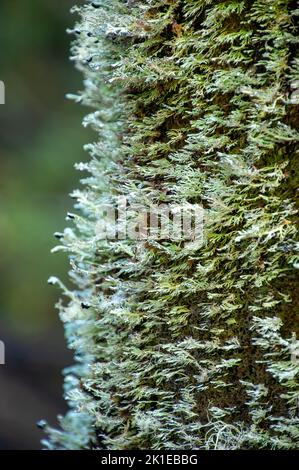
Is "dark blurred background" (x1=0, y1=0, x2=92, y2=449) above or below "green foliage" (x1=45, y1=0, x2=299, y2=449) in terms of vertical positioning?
above

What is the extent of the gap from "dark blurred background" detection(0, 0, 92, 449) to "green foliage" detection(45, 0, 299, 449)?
2941 millimetres

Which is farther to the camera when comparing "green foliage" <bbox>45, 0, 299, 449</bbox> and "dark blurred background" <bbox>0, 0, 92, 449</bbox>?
"dark blurred background" <bbox>0, 0, 92, 449</bbox>

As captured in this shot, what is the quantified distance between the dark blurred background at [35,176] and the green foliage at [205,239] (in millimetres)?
2941

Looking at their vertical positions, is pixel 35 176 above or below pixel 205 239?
above

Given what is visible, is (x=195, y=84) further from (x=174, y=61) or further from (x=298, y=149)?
(x=298, y=149)

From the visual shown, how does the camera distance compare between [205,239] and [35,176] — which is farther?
[35,176]

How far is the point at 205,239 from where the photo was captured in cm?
102

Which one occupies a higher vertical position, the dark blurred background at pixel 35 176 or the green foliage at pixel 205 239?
the dark blurred background at pixel 35 176

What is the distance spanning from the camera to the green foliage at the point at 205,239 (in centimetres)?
96

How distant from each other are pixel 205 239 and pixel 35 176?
3463 mm

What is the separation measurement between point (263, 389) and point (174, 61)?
650mm

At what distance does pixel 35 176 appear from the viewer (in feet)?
14.1

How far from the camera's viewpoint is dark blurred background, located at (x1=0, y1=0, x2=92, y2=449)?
4.03 m
